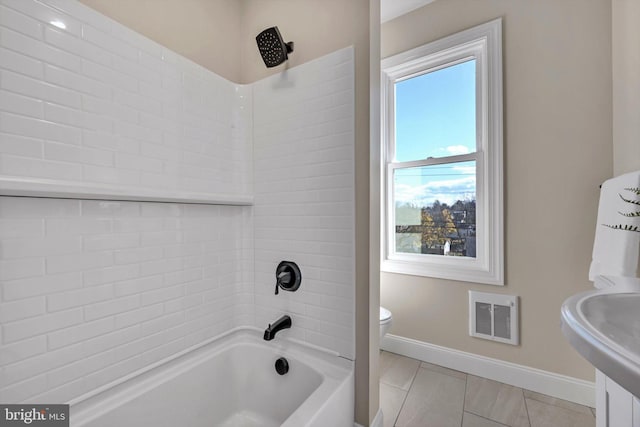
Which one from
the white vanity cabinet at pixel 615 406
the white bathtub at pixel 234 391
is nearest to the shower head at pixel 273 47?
the white bathtub at pixel 234 391

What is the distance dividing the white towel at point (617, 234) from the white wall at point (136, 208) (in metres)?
1.22

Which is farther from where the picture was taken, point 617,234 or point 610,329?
point 617,234

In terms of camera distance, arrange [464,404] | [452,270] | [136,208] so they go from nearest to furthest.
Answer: [136,208] → [464,404] → [452,270]

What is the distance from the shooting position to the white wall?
2.92 ft

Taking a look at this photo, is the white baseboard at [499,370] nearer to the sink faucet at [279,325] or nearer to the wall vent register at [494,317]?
the wall vent register at [494,317]

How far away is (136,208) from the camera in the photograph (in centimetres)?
117

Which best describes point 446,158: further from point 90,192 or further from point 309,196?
point 90,192

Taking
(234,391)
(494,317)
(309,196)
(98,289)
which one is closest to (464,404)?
(494,317)

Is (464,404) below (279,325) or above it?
below

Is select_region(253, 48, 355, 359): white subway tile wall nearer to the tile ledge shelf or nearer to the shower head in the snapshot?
the shower head

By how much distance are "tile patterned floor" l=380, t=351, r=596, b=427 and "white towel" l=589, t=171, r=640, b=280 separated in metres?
0.86

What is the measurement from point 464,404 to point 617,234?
1.27 m

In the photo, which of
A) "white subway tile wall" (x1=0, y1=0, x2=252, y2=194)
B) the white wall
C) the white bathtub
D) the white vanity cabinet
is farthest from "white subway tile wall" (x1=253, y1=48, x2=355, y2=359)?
the white vanity cabinet

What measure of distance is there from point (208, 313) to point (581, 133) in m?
2.45
